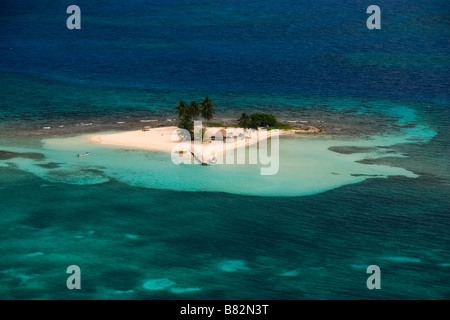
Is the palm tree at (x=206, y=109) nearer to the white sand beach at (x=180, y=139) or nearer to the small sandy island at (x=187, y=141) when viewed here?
the small sandy island at (x=187, y=141)

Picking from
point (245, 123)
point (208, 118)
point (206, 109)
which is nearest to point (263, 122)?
point (245, 123)

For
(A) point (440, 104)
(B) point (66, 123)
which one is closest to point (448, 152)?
(A) point (440, 104)

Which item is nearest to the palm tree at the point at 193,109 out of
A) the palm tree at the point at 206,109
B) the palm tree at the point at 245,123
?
the palm tree at the point at 206,109

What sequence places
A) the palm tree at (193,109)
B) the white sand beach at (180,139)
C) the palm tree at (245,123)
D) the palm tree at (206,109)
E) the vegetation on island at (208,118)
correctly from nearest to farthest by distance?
the white sand beach at (180,139), the vegetation on island at (208,118), the palm tree at (193,109), the palm tree at (206,109), the palm tree at (245,123)

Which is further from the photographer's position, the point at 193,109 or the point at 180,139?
the point at 193,109

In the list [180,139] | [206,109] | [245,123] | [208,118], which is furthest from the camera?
[208,118]

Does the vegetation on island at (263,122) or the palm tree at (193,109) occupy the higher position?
the palm tree at (193,109)

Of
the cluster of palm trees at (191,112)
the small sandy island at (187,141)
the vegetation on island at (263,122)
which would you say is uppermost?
the cluster of palm trees at (191,112)

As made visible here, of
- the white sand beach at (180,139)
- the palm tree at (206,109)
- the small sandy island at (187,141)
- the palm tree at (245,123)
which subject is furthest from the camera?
the palm tree at (245,123)

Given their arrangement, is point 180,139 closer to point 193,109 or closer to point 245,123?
point 193,109
